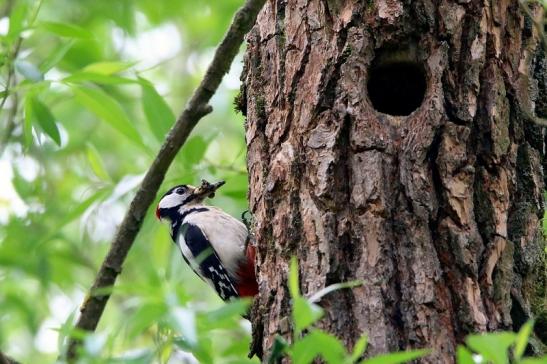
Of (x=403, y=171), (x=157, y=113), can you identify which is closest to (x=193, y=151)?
(x=157, y=113)

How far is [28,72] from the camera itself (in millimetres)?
3244

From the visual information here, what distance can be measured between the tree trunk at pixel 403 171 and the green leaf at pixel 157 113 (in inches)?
29.1

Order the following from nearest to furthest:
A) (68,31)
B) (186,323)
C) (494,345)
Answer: (494,345) → (186,323) → (68,31)

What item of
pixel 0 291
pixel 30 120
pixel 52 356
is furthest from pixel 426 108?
pixel 52 356

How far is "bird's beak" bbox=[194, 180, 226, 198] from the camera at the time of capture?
4.72 m

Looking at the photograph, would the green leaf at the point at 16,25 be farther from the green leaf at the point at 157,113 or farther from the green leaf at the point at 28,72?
the green leaf at the point at 157,113

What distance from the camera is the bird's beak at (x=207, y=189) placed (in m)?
4.72

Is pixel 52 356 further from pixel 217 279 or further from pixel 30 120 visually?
pixel 30 120

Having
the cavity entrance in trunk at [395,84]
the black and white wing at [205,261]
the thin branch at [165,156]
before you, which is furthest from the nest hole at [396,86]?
the black and white wing at [205,261]

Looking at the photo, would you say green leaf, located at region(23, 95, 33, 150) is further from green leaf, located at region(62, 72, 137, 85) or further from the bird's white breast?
the bird's white breast

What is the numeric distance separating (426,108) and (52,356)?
5712 mm

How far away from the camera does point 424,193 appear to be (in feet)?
9.77

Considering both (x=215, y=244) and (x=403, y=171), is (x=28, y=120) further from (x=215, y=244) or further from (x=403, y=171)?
(x=215, y=244)

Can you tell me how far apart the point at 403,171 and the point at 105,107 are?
4.69 feet
